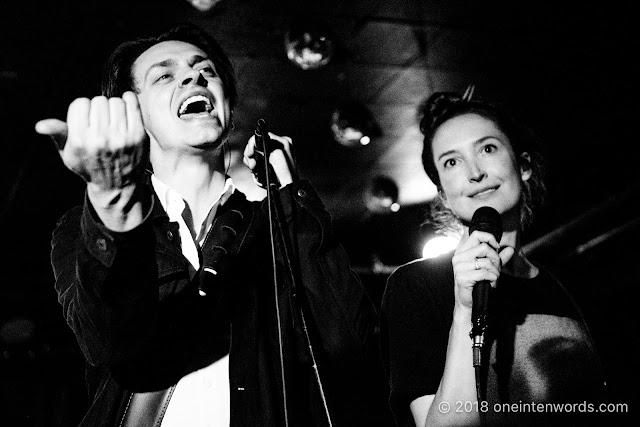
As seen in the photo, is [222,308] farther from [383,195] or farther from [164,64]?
[383,195]

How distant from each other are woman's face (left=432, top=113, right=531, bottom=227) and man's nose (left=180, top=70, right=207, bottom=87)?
0.84 m

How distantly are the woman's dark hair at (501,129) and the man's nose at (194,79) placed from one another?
849mm

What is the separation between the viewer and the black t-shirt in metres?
1.79

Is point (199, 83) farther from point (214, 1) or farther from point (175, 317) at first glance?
point (214, 1)

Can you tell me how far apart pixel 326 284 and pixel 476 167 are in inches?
28.3

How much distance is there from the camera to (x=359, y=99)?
6480 mm

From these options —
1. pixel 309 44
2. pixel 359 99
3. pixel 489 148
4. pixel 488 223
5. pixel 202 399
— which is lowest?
pixel 202 399

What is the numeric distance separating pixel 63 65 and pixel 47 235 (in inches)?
124

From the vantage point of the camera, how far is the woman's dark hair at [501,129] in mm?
2371

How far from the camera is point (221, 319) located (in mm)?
1702

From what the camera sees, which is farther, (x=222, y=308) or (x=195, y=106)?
(x=195, y=106)

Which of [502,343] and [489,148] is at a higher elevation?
[489,148]

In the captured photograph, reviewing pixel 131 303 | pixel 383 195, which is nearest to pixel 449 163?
pixel 131 303

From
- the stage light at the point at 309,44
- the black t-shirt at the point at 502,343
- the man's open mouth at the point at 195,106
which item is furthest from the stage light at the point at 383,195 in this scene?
the man's open mouth at the point at 195,106
